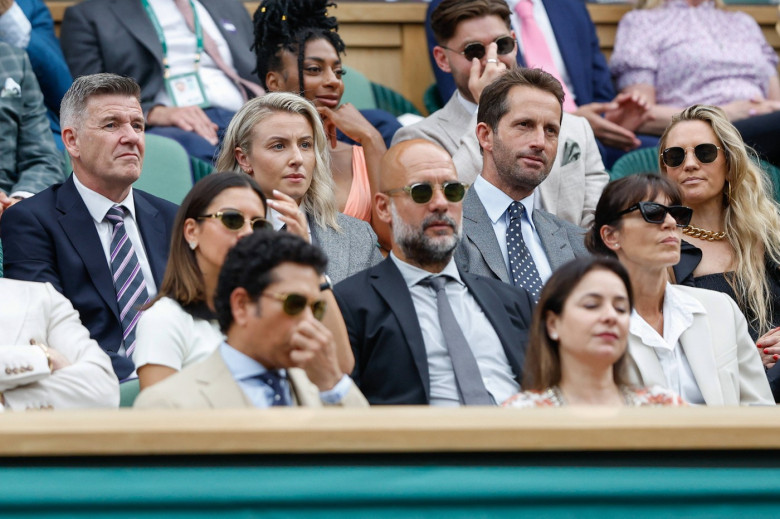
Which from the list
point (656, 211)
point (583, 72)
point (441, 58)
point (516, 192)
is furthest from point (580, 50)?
point (656, 211)

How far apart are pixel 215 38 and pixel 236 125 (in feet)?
4.11

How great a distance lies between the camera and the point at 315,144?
12.6 feet

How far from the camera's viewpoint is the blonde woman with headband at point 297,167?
3627mm

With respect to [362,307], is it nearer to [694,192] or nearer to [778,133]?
[694,192]

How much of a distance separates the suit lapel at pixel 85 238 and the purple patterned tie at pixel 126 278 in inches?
1.0

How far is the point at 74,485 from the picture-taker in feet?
6.81

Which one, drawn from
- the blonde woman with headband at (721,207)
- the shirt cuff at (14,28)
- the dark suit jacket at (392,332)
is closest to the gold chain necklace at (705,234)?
the blonde woman with headband at (721,207)

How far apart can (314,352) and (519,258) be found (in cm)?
136

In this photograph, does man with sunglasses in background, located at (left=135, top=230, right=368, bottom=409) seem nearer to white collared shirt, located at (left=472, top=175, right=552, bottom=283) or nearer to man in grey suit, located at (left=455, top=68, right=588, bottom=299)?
man in grey suit, located at (left=455, top=68, right=588, bottom=299)

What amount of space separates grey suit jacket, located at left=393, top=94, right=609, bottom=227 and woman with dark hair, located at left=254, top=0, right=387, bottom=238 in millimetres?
186

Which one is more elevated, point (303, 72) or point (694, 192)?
point (303, 72)

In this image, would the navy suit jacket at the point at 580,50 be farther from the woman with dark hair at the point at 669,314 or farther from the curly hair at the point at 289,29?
the woman with dark hair at the point at 669,314

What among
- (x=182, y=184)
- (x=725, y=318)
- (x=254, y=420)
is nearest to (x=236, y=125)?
(x=182, y=184)

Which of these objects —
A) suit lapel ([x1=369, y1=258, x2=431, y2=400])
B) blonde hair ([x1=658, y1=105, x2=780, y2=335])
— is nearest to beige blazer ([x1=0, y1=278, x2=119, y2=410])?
suit lapel ([x1=369, y1=258, x2=431, y2=400])
